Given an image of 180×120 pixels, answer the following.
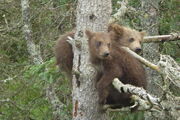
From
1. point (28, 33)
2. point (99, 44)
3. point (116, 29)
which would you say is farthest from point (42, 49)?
point (99, 44)

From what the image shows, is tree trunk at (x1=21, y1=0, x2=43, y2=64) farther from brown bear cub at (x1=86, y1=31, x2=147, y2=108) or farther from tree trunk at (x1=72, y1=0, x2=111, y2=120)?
tree trunk at (x1=72, y1=0, x2=111, y2=120)

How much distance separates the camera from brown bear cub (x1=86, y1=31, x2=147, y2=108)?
5.20m

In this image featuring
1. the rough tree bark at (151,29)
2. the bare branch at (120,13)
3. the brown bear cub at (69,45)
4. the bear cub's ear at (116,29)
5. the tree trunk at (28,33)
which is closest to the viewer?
the bare branch at (120,13)

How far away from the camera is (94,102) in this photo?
529 cm

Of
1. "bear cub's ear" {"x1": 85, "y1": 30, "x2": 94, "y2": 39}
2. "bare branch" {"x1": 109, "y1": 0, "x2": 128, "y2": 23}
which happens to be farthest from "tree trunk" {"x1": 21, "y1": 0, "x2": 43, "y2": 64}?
"bear cub's ear" {"x1": 85, "y1": 30, "x2": 94, "y2": 39}

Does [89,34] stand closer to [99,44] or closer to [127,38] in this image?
[99,44]

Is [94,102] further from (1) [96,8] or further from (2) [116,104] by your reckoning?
(1) [96,8]

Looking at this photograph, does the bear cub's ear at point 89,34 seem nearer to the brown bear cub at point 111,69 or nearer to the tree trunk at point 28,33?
the brown bear cub at point 111,69

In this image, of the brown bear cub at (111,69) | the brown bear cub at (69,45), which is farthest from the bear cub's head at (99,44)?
the brown bear cub at (69,45)

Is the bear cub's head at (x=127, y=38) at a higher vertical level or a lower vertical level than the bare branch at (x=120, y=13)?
lower

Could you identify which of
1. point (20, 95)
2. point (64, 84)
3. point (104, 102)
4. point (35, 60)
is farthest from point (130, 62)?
point (20, 95)

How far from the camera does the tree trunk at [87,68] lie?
17.4 feet

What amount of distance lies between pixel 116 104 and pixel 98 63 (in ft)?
1.72

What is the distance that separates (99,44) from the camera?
5.62 metres
